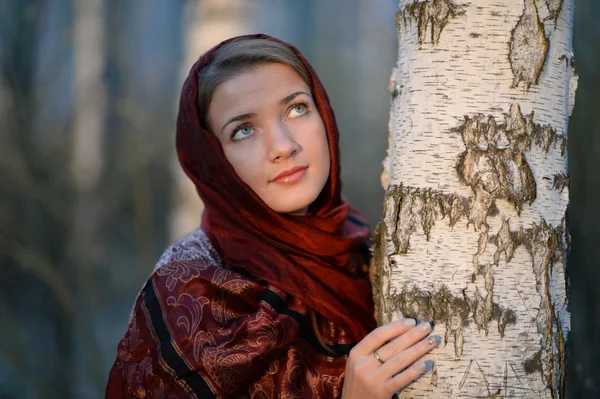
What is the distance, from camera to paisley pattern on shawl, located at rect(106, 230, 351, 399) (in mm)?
1849

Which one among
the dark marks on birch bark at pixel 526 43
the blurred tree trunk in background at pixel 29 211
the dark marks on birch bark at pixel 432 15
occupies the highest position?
Answer: the dark marks on birch bark at pixel 432 15

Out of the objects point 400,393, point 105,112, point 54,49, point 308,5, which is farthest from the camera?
point 308,5

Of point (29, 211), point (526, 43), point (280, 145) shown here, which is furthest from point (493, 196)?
point (29, 211)

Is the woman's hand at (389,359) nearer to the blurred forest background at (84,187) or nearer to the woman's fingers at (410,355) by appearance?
the woman's fingers at (410,355)

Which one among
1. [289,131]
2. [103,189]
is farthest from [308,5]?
[289,131]

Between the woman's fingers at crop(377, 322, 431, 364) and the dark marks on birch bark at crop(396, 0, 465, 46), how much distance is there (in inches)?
29.2

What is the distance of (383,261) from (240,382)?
0.57 m

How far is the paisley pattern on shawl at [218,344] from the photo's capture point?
6.07 ft

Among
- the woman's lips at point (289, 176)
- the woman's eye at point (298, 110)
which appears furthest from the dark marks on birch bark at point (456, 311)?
the woman's eye at point (298, 110)

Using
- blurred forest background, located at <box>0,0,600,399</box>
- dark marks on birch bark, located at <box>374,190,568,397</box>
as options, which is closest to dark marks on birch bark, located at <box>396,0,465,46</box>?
dark marks on birch bark, located at <box>374,190,568,397</box>

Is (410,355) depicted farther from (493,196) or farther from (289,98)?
(289,98)

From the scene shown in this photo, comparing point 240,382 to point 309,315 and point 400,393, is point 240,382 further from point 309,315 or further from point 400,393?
point 400,393

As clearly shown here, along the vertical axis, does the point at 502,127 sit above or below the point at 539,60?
below

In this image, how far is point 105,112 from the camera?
19.7 ft
